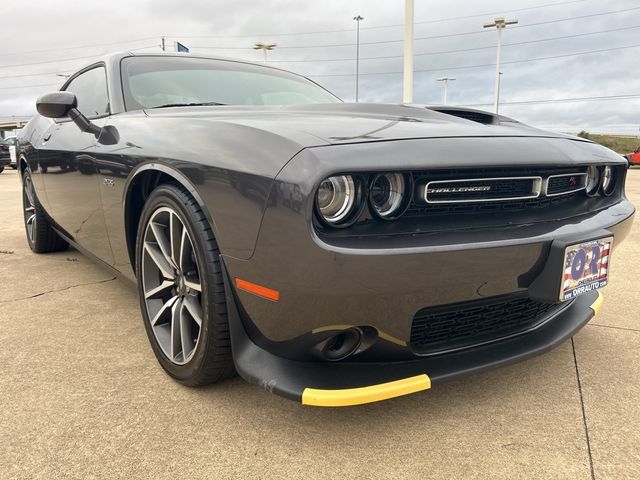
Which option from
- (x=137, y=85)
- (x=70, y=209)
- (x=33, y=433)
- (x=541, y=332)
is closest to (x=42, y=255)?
(x=70, y=209)

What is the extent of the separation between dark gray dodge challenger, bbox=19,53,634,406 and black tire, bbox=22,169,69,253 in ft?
7.19

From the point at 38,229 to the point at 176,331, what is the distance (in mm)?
2717

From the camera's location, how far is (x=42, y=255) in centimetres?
417

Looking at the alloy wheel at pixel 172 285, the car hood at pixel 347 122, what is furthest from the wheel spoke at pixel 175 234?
the car hood at pixel 347 122

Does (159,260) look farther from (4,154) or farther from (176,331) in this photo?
(4,154)

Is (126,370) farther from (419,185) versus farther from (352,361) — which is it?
(419,185)

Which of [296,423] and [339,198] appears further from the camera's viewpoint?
[296,423]

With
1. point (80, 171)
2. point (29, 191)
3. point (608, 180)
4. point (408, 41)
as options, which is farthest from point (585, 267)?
point (408, 41)

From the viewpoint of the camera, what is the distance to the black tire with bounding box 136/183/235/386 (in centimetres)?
164

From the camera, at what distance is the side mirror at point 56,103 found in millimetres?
2477

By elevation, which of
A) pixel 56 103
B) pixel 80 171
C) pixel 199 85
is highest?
pixel 199 85

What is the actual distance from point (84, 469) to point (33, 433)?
0.98 ft

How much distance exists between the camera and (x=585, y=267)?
5.63 ft

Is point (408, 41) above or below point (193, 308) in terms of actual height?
above
